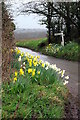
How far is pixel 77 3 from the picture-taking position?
1554cm

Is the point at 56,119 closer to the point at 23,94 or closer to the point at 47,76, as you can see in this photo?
the point at 23,94

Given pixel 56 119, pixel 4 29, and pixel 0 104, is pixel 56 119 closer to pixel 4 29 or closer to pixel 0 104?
pixel 0 104

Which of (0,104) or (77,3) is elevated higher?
→ (77,3)

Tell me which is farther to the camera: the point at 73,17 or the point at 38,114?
the point at 73,17

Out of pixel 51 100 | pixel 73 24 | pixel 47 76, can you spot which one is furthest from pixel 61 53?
pixel 51 100

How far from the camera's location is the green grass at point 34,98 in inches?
140

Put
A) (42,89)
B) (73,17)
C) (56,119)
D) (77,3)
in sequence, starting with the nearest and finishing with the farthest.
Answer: (56,119)
(42,89)
(77,3)
(73,17)

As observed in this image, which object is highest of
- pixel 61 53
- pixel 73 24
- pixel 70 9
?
pixel 70 9

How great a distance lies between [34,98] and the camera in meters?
3.99

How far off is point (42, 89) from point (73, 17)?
12.9 metres

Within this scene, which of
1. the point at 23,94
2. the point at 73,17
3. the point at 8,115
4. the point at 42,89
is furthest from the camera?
the point at 73,17

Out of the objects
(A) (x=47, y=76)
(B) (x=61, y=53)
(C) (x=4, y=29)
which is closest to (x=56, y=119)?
(A) (x=47, y=76)

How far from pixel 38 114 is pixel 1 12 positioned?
2.40 meters

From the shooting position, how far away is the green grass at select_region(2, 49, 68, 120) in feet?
11.6
